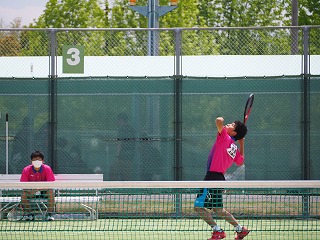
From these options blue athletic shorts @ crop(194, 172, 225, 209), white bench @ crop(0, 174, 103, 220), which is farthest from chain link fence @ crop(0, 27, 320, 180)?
blue athletic shorts @ crop(194, 172, 225, 209)

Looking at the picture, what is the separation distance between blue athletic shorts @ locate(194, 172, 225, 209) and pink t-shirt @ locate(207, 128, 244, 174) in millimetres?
77

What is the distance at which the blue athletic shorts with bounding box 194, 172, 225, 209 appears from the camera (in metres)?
10.5

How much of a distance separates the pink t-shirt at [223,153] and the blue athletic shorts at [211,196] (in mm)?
77

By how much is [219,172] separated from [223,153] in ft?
0.78

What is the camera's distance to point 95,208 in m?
13.7

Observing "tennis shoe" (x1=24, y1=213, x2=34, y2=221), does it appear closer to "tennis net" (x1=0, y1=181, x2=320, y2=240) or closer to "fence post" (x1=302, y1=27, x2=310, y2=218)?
"tennis net" (x1=0, y1=181, x2=320, y2=240)

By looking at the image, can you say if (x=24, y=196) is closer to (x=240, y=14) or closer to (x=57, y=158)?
(x=57, y=158)

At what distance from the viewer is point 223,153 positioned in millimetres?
10805

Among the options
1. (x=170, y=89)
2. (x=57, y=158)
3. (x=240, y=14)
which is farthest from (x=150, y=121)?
(x=240, y=14)

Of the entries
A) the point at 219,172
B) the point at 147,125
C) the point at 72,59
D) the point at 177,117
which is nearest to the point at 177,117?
the point at 177,117

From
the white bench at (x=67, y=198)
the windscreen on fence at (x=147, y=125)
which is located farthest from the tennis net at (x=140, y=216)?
the windscreen on fence at (x=147, y=125)

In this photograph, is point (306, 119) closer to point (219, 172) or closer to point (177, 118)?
point (177, 118)

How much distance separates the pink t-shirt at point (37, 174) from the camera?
13.2 metres

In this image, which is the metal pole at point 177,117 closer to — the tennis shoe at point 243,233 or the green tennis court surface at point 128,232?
the green tennis court surface at point 128,232
